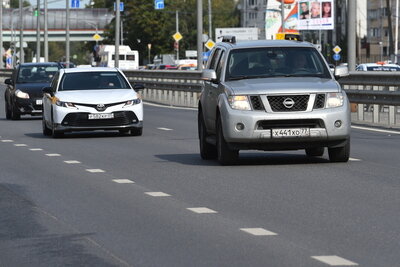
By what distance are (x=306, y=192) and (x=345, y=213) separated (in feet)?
6.59

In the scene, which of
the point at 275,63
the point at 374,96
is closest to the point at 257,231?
the point at 275,63

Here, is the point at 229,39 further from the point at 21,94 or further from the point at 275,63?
the point at 21,94

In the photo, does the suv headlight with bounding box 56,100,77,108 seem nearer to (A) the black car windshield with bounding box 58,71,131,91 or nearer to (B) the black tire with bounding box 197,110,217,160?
(A) the black car windshield with bounding box 58,71,131,91

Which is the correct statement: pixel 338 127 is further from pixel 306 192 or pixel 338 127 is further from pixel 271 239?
pixel 271 239

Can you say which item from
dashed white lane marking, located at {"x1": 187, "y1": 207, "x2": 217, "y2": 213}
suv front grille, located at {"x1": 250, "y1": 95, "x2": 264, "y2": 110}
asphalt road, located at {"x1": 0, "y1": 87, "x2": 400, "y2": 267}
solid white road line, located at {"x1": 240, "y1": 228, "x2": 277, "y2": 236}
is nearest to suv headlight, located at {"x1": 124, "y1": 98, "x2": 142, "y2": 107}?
asphalt road, located at {"x1": 0, "y1": 87, "x2": 400, "y2": 267}

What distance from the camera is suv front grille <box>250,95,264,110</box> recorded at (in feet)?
55.3

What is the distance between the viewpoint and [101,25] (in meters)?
178

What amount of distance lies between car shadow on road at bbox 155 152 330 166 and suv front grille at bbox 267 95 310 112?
3.08 feet

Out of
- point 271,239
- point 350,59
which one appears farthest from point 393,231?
point 350,59

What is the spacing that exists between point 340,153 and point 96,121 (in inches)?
347

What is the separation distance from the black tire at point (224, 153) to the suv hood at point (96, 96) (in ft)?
27.1

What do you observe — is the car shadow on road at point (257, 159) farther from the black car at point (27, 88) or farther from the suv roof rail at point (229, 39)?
the black car at point (27, 88)

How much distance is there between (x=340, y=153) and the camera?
1730 centimetres

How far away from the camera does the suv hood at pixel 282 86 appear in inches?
661
